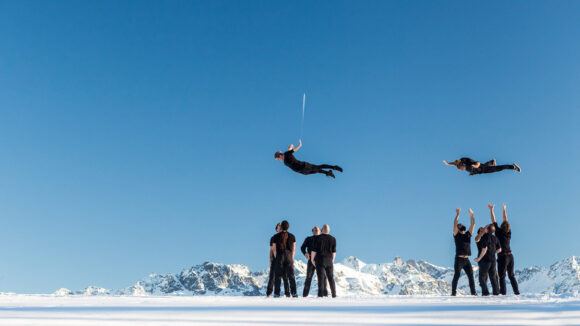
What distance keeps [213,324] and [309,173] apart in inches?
514

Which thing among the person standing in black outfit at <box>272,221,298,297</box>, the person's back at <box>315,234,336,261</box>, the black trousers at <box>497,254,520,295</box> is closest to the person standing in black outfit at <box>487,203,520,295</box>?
the black trousers at <box>497,254,520,295</box>

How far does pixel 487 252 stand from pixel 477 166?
4739 mm

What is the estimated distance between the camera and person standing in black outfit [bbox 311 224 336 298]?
17609mm

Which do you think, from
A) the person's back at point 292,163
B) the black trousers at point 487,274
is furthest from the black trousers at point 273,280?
the black trousers at point 487,274

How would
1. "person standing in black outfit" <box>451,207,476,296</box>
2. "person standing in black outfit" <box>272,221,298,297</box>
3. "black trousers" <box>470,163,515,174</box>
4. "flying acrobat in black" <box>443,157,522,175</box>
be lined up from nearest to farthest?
"person standing in black outfit" <box>272,221,298,297</box> → "person standing in black outfit" <box>451,207,476,296</box> → "flying acrobat in black" <box>443,157,522,175</box> → "black trousers" <box>470,163,515,174</box>

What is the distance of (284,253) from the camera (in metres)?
17.5

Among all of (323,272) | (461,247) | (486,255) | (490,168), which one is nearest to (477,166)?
(490,168)

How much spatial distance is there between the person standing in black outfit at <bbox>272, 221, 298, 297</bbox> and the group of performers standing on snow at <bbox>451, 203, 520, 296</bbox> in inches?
195

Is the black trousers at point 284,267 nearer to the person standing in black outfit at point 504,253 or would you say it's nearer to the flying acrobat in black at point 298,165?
the flying acrobat in black at point 298,165

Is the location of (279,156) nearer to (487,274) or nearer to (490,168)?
(487,274)

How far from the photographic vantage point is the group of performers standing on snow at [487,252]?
1761 centimetres

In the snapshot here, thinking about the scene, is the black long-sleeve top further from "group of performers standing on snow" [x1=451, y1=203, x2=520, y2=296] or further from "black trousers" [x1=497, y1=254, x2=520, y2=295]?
"black trousers" [x1=497, y1=254, x2=520, y2=295]

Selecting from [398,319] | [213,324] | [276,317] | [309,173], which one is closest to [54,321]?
[213,324]

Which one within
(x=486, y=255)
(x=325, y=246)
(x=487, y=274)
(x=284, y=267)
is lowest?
(x=487, y=274)
